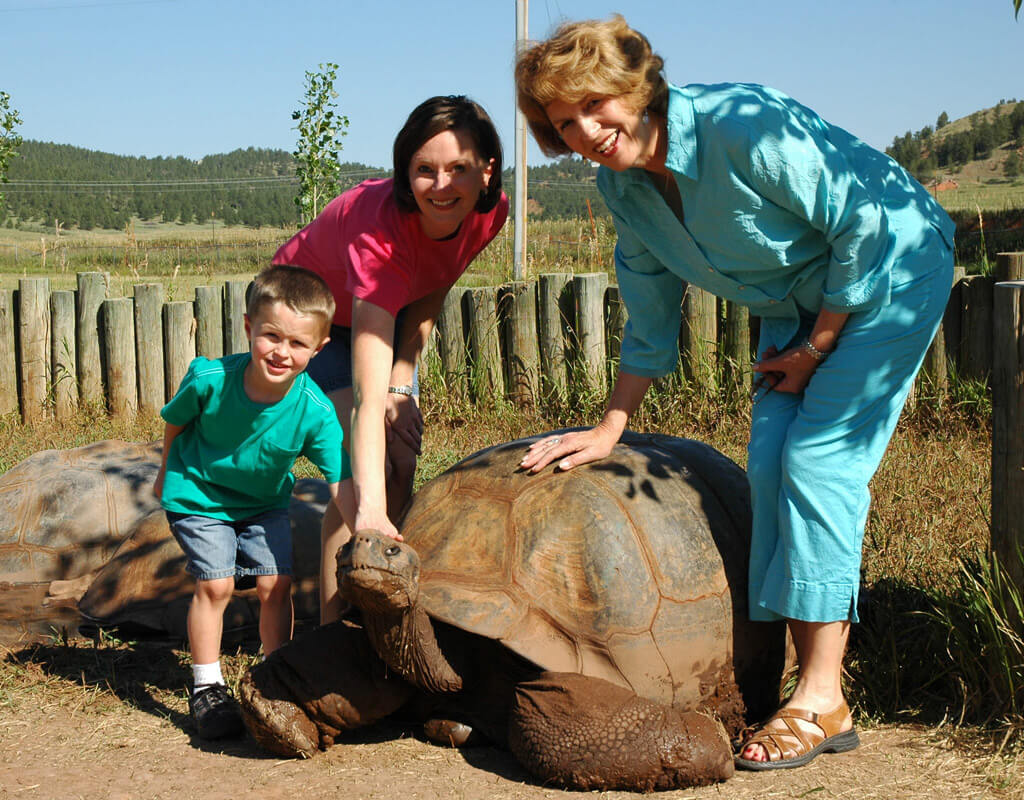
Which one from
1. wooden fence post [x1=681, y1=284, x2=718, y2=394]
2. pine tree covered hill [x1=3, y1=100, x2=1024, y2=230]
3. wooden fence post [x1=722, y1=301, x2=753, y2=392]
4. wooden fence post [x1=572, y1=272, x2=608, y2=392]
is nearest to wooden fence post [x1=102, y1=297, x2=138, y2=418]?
wooden fence post [x1=572, y1=272, x2=608, y2=392]

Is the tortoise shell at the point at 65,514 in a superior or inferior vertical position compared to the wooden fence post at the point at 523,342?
inferior

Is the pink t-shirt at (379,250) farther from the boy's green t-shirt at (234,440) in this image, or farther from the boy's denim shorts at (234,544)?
the boy's denim shorts at (234,544)

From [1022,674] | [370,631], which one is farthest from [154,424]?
[1022,674]

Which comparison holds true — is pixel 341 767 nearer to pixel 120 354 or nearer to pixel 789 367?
pixel 789 367

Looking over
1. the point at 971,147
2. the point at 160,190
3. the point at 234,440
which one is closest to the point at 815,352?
the point at 234,440

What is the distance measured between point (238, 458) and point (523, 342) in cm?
469

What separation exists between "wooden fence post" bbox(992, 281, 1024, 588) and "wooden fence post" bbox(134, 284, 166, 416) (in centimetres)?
730

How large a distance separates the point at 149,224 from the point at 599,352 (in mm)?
78390

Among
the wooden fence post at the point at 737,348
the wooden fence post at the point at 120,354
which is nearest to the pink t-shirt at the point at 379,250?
the wooden fence post at the point at 737,348

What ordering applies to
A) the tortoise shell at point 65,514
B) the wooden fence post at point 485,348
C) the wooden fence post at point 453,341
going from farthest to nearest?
1. the wooden fence post at point 453,341
2. the wooden fence post at point 485,348
3. the tortoise shell at point 65,514

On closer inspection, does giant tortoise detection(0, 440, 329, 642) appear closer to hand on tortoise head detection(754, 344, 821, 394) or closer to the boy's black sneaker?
the boy's black sneaker

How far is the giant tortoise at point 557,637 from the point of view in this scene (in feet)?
10.4

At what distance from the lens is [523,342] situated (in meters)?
8.27

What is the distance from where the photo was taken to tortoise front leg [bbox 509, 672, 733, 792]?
3166mm
